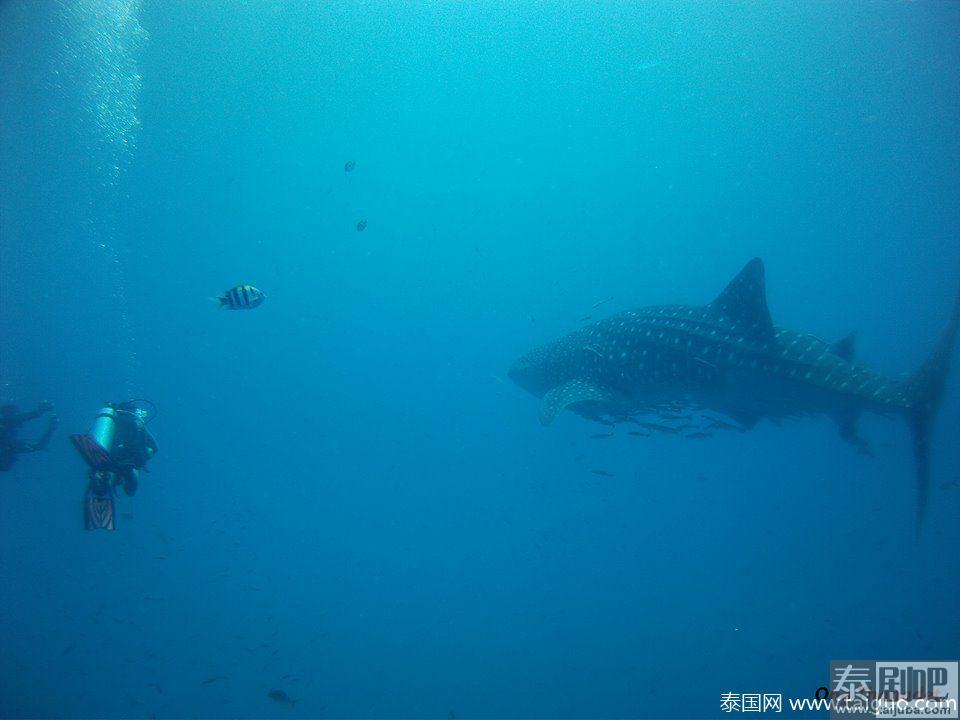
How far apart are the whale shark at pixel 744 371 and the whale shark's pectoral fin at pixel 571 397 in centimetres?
2

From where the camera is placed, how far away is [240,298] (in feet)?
27.3

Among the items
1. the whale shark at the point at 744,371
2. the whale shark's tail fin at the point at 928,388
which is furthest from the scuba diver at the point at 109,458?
the whale shark's tail fin at the point at 928,388

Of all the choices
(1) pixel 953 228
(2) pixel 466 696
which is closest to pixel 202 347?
(2) pixel 466 696

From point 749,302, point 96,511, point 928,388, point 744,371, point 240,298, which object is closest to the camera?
point 928,388

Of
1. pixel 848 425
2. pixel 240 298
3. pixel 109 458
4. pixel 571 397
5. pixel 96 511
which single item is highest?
pixel 240 298

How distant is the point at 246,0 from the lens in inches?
1097

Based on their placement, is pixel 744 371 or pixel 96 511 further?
pixel 96 511

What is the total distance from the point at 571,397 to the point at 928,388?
492cm

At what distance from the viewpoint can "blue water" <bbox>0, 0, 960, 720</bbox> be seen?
1516cm

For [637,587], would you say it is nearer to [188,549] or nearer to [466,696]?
[466,696]

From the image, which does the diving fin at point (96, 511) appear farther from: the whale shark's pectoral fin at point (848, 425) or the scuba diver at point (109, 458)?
the whale shark's pectoral fin at point (848, 425)

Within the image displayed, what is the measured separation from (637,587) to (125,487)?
646 inches

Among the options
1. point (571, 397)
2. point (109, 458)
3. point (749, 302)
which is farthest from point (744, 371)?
point (109, 458)

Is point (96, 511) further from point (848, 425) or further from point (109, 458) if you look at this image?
point (848, 425)
